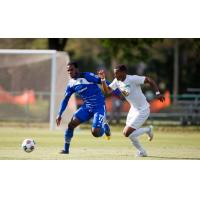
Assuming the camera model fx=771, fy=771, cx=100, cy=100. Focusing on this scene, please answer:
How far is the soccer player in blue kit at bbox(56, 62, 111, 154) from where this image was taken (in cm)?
1645

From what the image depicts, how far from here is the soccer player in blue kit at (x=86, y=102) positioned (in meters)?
16.5

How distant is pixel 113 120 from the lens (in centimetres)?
3231

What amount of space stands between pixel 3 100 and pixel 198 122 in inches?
305

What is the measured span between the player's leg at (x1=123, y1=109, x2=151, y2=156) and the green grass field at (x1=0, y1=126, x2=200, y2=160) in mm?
258

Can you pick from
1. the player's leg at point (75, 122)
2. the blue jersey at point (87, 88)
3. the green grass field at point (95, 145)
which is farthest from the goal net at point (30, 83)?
the player's leg at point (75, 122)

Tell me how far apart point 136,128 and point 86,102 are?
4.56 feet

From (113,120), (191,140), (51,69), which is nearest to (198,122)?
(113,120)

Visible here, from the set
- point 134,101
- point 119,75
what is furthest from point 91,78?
point 134,101

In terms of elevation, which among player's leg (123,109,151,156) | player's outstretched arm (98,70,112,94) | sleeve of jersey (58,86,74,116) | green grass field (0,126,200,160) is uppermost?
player's outstretched arm (98,70,112,94)

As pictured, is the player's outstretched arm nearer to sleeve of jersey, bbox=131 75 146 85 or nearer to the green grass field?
sleeve of jersey, bbox=131 75 146 85

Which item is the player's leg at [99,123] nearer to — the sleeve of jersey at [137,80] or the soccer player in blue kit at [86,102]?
the soccer player in blue kit at [86,102]

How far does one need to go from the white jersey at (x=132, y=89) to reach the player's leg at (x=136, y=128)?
0.14 m

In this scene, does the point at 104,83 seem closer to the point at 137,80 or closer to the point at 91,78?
the point at 137,80

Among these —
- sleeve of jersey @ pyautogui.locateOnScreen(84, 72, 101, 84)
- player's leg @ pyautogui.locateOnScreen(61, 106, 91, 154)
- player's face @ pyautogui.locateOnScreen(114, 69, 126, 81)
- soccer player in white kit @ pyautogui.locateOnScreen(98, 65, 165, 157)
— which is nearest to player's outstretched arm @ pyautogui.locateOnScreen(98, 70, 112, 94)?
soccer player in white kit @ pyautogui.locateOnScreen(98, 65, 165, 157)
